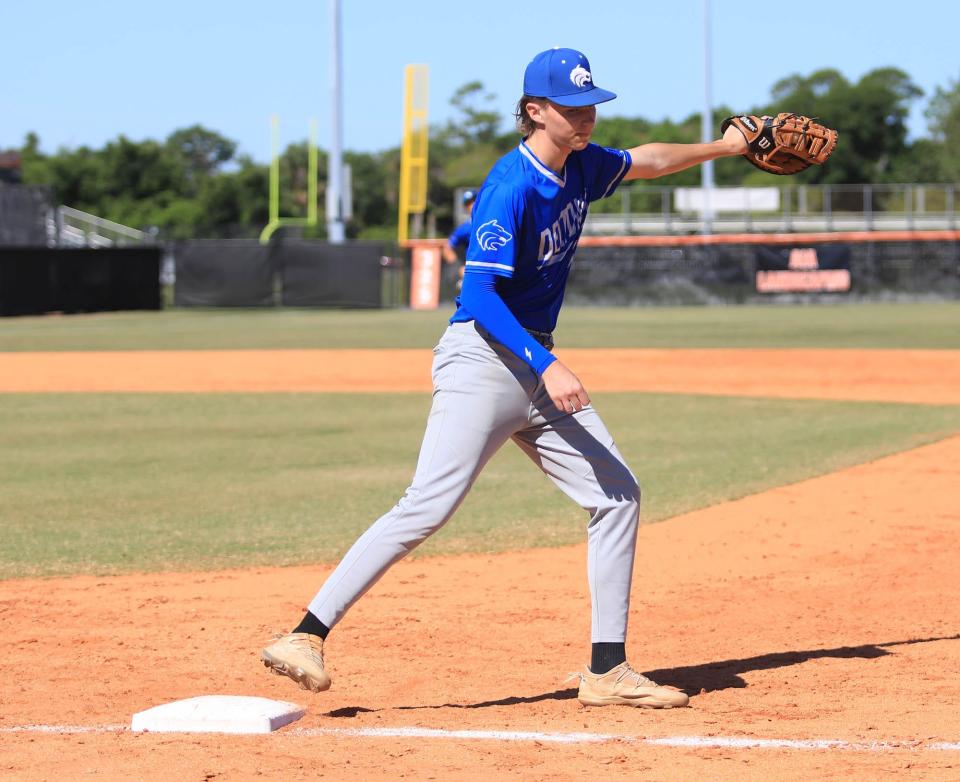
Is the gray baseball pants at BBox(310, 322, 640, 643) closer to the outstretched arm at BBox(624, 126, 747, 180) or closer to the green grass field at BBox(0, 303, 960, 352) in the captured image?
the outstretched arm at BBox(624, 126, 747, 180)

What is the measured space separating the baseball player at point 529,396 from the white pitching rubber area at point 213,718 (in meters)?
0.19

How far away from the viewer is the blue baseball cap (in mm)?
4297

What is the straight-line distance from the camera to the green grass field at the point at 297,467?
758cm

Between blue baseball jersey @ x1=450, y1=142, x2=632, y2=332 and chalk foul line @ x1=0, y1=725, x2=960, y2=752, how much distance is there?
1244mm

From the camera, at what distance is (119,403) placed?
48.5 feet

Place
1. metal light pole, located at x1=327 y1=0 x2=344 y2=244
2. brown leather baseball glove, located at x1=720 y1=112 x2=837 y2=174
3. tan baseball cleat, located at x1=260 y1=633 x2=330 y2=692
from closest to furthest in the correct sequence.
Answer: tan baseball cleat, located at x1=260 y1=633 x2=330 y2=692 → brown leather baseball glove, located at x1=720 y1=112 x2=837 y2=174 → metal light pole, located at x1=327 y1=0 x2=344 y2=244

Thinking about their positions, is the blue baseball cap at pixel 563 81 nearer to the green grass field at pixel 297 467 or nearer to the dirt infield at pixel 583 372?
the green grass field at pixel 297 467

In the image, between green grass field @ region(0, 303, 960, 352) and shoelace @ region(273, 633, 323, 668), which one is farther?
green grass field @ region(0, 303, 960, 352)

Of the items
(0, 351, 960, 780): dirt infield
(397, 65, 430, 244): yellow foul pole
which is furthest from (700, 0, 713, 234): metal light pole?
(0, 351, 960, 780): dirt infield

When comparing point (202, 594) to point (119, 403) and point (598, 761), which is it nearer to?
point (598, 761)

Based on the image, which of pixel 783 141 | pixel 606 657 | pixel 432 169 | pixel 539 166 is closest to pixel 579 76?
pixel 539 166

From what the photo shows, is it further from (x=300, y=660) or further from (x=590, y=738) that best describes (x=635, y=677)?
(x=300, y=660)

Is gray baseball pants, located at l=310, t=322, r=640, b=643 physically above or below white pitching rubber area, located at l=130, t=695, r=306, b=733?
above

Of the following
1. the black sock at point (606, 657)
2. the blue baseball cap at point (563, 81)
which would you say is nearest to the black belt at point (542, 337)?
the blue baseball cap at point (563, 81)
